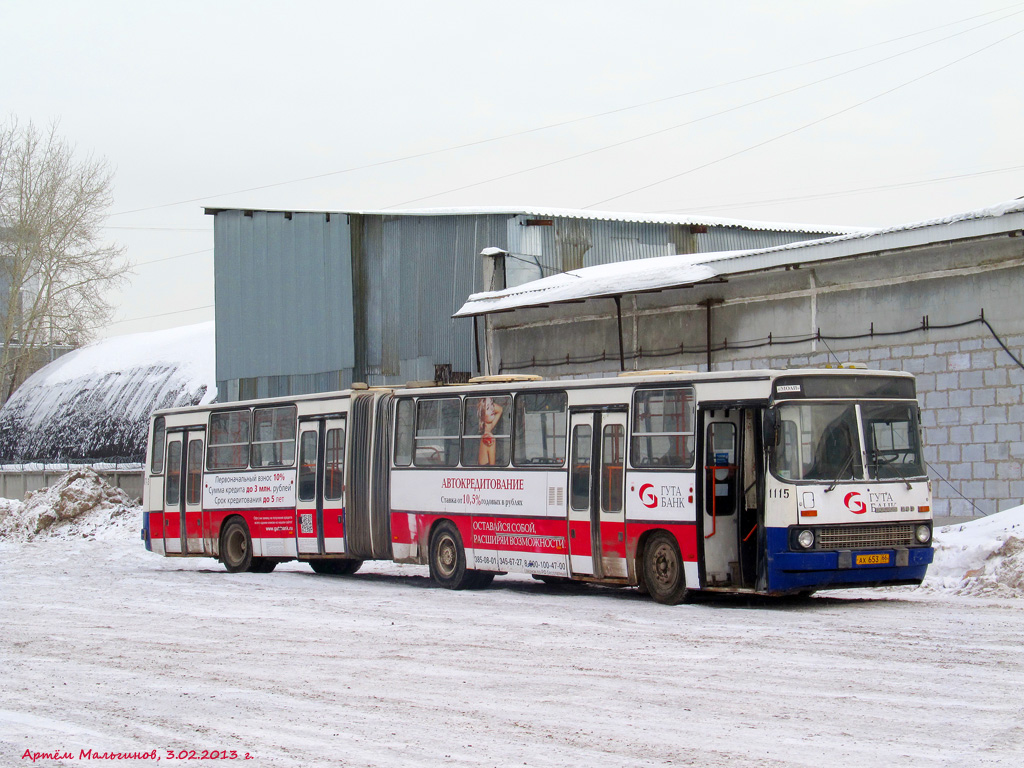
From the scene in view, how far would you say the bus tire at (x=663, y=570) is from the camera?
1541 centimetres

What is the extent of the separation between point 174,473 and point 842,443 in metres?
13.7

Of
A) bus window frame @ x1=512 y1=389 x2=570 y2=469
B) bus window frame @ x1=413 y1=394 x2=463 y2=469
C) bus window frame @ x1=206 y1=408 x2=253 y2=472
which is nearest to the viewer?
bus window frame @ x1=512 y1=389 x2=570 y2=469

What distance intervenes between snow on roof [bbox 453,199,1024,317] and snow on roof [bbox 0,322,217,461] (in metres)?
18.2

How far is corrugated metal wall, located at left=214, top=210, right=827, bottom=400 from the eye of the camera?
34062 mm

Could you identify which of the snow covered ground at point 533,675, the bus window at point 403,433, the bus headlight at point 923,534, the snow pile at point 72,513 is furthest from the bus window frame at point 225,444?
the snow pile at point 72,513

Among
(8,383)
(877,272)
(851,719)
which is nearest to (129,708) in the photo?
(851,719)

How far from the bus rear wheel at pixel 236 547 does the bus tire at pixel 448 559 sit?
4686 millimetres

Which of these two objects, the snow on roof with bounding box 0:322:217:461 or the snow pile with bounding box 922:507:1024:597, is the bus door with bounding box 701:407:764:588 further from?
the snow on roof with bounding box 0:322:217:461

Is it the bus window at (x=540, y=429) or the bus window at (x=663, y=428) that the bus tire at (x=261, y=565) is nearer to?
the bus window at (x=540, y=429)

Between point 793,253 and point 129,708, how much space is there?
16.0 meters

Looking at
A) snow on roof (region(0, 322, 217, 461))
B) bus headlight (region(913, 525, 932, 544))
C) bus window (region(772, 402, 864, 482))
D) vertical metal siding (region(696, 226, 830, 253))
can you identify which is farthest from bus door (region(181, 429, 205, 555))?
snow on roof (region(0, 322, 217, 461))

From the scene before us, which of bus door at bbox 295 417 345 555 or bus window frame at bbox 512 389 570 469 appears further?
bus door at bbox 295 417 345 555

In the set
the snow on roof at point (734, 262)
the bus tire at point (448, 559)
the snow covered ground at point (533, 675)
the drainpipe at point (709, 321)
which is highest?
the snow on roof at point (734, 262)

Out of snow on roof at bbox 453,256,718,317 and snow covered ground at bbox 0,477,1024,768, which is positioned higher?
snow on roof at bbox 453,256,718,317
